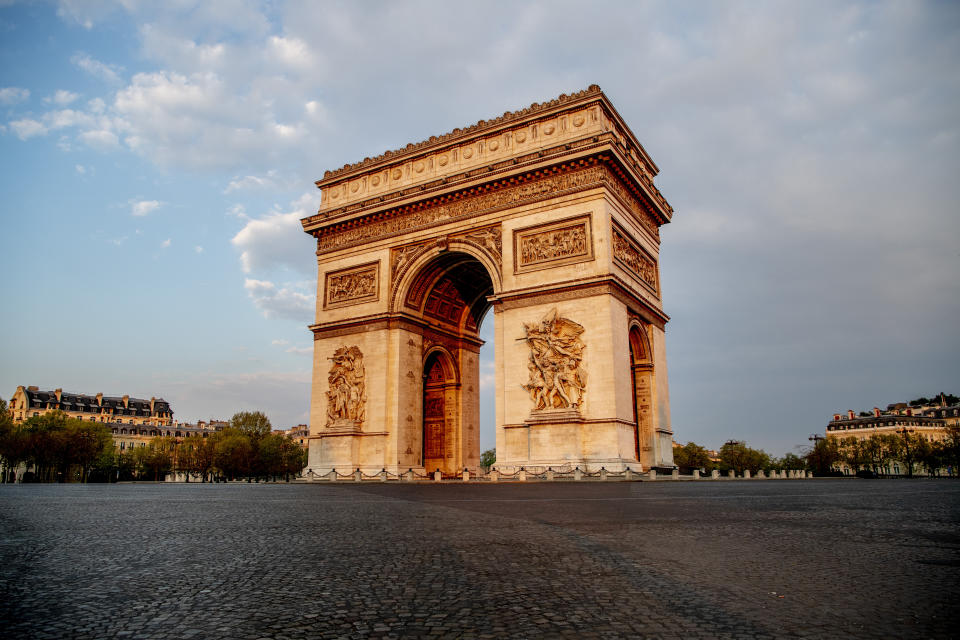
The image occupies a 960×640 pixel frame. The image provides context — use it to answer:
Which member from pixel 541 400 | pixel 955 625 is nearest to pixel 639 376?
pixel 541 400

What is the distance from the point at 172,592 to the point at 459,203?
2168 cm

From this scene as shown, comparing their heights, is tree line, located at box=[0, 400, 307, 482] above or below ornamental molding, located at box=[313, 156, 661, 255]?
below

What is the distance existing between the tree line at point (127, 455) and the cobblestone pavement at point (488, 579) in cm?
3932

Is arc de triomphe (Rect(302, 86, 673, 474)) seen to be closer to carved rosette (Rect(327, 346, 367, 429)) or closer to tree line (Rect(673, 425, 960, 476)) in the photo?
carved rosette (Rect(327, 346, 367, 429))

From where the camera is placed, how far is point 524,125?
73.9ft

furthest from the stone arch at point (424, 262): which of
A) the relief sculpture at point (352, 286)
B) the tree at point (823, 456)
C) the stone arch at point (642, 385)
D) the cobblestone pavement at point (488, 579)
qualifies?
the tree at point (823, 456)

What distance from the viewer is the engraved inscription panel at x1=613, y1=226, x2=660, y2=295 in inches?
820

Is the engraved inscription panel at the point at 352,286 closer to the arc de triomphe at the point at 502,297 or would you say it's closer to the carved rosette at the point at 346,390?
the arc de triomphe at the point at 502,297

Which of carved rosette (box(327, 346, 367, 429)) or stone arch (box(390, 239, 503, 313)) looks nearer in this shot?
stone arch (box(390, 239, 503, 313))

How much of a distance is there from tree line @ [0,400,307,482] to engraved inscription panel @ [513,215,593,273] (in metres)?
26.6

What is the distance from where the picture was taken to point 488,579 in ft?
8.68

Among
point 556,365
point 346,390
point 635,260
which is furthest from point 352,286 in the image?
point 635,260

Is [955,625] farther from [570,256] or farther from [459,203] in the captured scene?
[459,203]

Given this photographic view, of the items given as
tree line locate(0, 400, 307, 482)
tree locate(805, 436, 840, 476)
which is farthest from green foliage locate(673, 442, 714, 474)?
tree line locate(0, 400, 307, 482)
